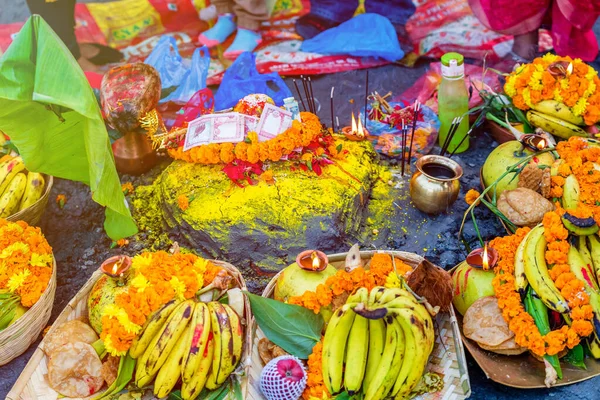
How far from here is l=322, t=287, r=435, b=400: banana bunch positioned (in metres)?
2.00

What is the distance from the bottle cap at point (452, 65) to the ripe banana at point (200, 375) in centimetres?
249

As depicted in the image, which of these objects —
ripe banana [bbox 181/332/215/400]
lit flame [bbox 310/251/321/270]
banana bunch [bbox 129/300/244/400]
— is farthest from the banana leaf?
lit flame [bbox 310/251/321/270]

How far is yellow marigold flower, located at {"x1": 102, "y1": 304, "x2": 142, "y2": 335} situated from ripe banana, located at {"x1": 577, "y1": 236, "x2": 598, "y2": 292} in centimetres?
200

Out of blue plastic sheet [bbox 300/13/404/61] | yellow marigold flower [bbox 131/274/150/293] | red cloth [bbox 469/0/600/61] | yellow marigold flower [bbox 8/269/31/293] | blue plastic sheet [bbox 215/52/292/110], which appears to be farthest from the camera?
blue plastic sheet [bbox 300/13/404/61]

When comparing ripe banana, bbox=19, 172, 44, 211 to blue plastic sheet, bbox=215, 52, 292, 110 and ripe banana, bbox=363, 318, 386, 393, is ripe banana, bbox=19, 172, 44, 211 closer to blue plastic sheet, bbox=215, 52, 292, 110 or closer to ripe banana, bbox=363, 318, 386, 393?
blue plastic sheet, bbox=215, 52, 292, 110

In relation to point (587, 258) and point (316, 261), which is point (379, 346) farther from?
point (587, 258)

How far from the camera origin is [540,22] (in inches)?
187

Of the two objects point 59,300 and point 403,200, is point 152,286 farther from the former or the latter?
point 403,200

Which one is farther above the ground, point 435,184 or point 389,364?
point 389,364

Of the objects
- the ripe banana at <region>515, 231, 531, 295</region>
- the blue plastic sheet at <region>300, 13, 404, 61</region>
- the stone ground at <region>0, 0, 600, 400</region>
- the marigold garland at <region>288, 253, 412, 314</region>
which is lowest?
the stone ground at <region>0, 0, 600, 400</region>

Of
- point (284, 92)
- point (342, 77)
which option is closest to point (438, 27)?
point (342, 77)

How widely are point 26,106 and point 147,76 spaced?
2.95ft

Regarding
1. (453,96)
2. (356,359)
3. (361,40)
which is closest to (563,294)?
(356,359)

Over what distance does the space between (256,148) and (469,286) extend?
55.6 inches
